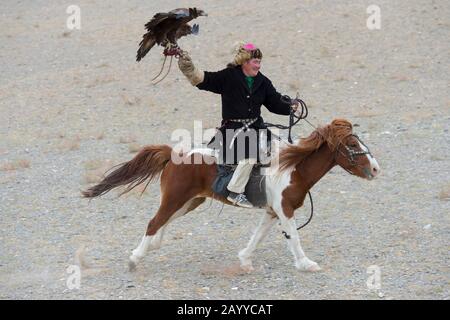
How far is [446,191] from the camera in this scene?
31.8ft

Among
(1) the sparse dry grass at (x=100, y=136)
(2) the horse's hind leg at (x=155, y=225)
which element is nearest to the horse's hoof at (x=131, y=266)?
(2) the horse's hind leg at (x=155, y=225)

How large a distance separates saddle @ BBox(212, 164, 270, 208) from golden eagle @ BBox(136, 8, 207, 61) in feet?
3.83

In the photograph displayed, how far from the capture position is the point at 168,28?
6.91 metres

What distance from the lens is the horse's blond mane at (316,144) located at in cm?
714

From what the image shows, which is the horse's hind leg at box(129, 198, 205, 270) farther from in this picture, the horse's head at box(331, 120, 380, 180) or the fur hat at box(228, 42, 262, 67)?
the horse's head at box(331, 120, 380, 180)

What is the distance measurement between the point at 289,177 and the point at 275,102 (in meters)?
0.74

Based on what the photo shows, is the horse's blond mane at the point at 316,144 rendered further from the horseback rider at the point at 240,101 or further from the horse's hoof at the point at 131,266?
the horse's hoof at the point at 131,266

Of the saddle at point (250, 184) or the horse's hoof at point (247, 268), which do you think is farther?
the horse's hoof at point (247, 268)

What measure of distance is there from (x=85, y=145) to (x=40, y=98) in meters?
3.84

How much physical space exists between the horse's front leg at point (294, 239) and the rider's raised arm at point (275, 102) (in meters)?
0.95

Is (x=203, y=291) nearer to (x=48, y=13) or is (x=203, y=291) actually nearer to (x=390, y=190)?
(x=390, y=190)

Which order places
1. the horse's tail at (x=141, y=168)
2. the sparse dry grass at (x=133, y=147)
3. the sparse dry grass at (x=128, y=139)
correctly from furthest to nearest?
the sparse dry grass at (x=128, y=139)
the sparse dry grass at (x=133, y=147)
the horse's tail at (x=141, y=168)

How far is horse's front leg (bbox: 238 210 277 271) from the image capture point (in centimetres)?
743
